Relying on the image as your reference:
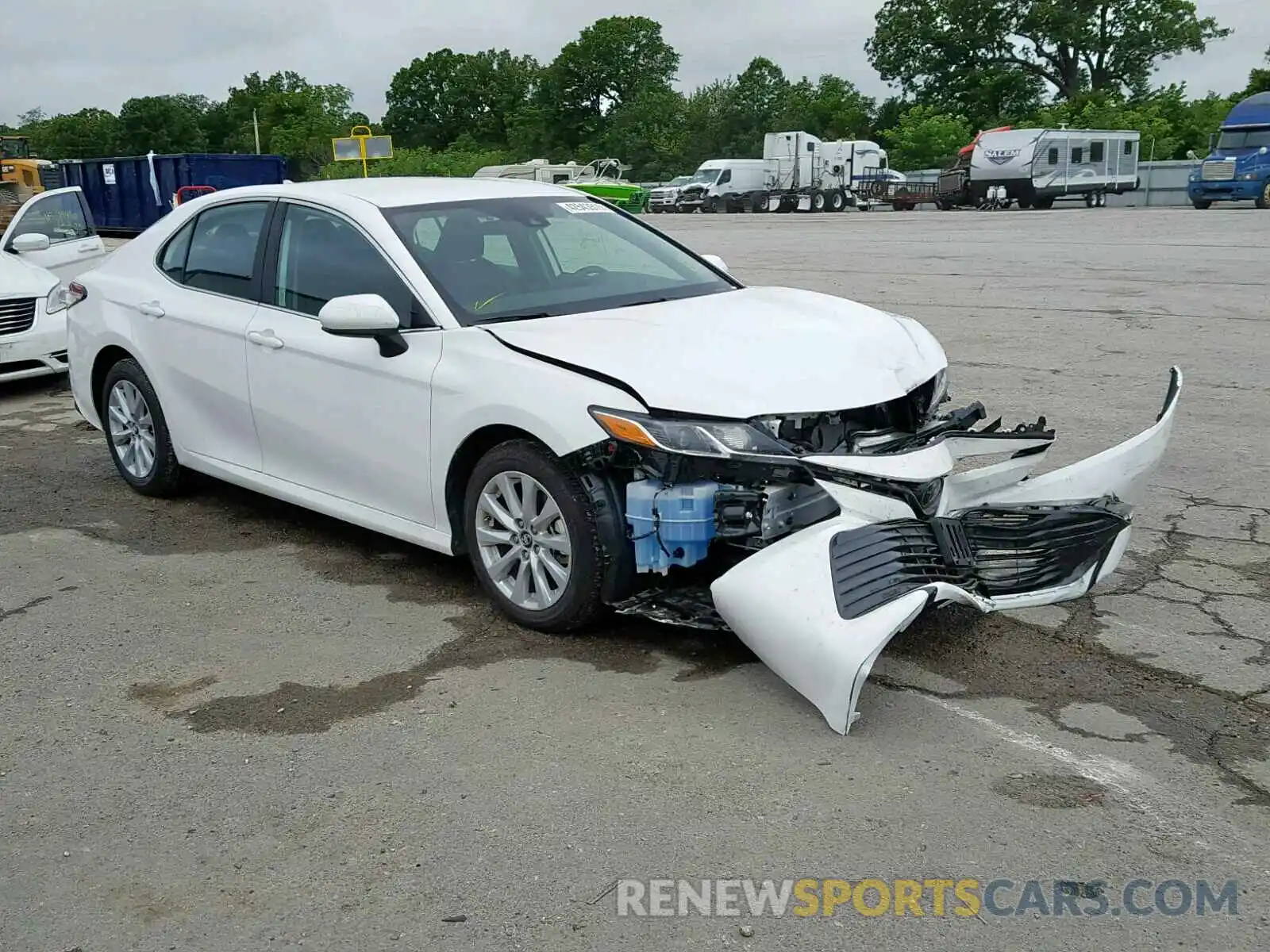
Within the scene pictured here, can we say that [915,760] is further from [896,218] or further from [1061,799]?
[896,218]

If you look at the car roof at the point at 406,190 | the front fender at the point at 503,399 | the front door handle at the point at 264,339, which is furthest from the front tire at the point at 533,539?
the car roof at the point at 406,190

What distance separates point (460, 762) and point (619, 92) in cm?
10369

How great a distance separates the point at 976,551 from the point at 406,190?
3060 mm

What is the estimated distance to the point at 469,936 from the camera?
9.55ft

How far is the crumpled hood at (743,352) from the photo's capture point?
14.2ft

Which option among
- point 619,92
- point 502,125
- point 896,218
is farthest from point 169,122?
point 896,218

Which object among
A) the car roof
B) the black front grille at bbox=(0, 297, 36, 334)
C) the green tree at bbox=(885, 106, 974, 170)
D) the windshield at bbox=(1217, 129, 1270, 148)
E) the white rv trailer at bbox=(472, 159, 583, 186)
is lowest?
the black front grille at bbox=(0, 297, 36, 334)

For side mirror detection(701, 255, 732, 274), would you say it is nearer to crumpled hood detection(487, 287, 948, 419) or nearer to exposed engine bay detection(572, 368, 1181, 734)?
crumpled hood detection(487, 287, 948, 419)

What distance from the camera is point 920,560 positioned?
411cm

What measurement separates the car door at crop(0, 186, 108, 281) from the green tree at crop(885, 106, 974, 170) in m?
54.6

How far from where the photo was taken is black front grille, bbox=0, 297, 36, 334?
10031mm

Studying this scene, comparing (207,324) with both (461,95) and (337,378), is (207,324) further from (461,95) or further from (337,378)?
(461,95)

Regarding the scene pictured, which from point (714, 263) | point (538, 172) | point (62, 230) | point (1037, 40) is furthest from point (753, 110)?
point (714, 263)

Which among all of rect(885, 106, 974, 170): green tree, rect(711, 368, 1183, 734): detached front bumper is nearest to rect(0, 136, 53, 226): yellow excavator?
rect(711, 368, 1183, 734): detached front bumper
